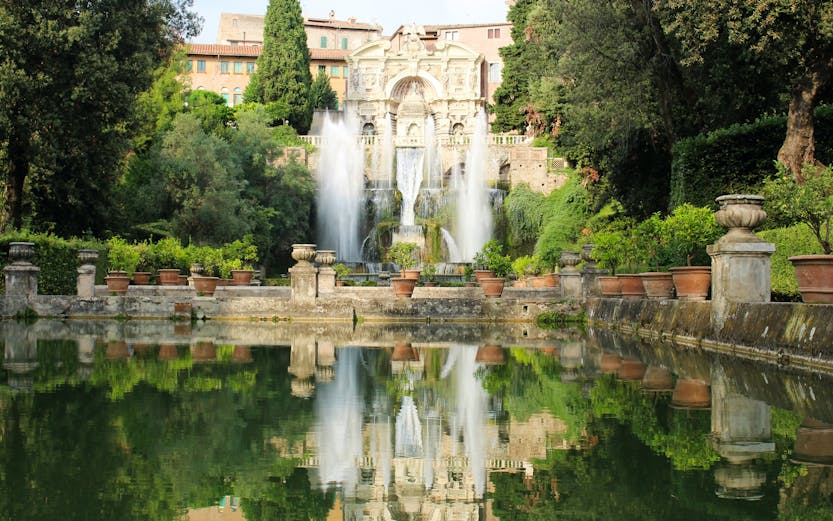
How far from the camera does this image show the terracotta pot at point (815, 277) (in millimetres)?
9617

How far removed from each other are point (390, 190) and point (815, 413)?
39.7 metres

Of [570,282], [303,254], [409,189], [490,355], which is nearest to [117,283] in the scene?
[303,254]

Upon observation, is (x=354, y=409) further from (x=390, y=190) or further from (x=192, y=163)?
(x=390, y=190)

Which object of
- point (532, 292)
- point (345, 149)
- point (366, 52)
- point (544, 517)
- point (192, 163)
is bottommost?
point (544, 517)

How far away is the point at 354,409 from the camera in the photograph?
6.61 meters

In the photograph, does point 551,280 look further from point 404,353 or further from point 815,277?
point 815,277

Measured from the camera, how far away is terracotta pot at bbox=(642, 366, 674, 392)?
7.77 metres

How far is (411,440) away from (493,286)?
53.1 feet

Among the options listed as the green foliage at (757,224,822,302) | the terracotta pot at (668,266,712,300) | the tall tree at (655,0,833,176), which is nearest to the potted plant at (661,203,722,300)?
the terracotta pot at (668,266,712,300)

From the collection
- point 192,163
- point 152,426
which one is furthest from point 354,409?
point 192,163

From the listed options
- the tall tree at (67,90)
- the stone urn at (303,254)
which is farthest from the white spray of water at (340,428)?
the tall tree at (67,90)

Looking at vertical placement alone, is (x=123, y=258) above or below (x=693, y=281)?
above

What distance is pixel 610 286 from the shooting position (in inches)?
749

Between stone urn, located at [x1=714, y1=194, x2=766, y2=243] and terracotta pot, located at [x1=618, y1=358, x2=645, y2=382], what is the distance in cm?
226
